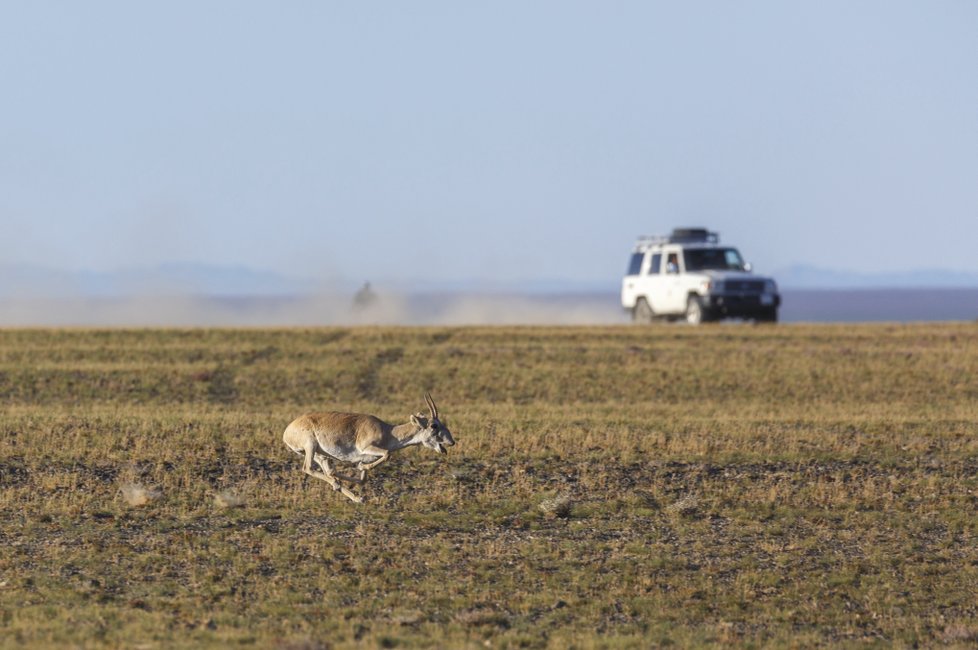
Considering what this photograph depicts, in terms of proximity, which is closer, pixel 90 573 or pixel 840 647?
pixel 840 647

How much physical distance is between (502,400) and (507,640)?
20662 millimetres

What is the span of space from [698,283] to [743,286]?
Answer: 156cm

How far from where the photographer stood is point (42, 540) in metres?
15.9

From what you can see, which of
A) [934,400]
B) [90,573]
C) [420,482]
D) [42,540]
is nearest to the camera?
[90,573]

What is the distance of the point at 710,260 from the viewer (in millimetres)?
50000

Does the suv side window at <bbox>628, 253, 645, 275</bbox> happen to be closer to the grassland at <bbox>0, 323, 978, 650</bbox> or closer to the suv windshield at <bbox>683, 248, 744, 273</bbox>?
the suv windshield at <bbox>683, 248, 744, 273</bbox>

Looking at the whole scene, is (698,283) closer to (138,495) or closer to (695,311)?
(695,311)

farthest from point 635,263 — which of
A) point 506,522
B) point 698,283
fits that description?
point 506,522

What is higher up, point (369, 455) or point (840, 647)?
point (369, 455)

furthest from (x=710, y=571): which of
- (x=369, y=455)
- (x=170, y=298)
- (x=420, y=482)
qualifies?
(x=170, y=298)

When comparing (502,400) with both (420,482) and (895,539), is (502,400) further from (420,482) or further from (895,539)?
(895,539)

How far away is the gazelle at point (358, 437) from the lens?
17156mm

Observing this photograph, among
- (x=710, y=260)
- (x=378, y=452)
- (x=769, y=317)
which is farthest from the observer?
(x=769, y=317)

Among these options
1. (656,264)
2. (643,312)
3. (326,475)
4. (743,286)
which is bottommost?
(326,475)
